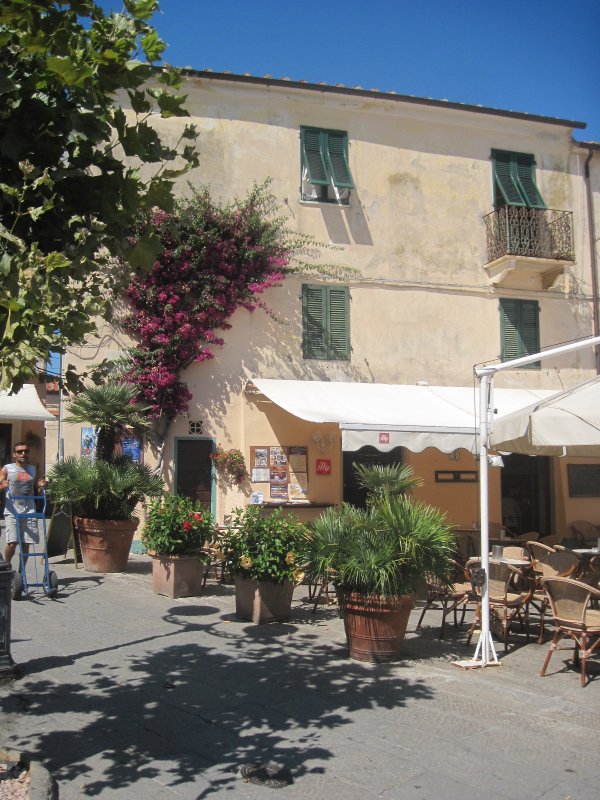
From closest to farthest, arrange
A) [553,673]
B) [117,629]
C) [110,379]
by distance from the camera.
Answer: [553,673] → [117,629] → [110,379]

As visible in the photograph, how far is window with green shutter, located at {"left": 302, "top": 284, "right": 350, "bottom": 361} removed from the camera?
1456 cm

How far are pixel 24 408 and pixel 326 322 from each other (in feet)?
19.3

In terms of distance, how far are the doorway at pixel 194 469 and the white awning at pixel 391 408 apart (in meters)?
1.52

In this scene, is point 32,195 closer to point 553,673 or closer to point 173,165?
point 553,673

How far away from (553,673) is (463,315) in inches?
384

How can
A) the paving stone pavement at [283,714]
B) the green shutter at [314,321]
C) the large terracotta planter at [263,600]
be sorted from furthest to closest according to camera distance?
the green shutter at [314,321] → the large terracotta planter at [263,600] → the paving stone pavement at [283,714]

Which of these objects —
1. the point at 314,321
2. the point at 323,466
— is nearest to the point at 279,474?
the point at 323,466

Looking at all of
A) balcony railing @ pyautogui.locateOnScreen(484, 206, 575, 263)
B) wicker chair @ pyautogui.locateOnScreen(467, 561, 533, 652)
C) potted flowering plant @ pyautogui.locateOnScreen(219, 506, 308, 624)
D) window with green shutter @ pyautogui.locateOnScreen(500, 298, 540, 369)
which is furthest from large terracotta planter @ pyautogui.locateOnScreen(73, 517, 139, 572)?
balcony railing @ pyautogui.locateOnScreen(484, 206, 575, 263)

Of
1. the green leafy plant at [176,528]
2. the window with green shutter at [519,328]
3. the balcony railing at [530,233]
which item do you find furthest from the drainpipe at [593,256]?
the green leafy plant at [176,528]

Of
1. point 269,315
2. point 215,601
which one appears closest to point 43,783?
point 215,601

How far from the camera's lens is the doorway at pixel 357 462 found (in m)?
14.7

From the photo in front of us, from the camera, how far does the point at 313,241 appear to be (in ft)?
48.0

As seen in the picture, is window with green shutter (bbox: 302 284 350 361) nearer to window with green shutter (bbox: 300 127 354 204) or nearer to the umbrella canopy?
window with green shutter (bbox: 300 127 354 204)

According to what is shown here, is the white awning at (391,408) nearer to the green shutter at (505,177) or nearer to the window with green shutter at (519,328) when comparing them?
the window with green shutter at (519,328)
